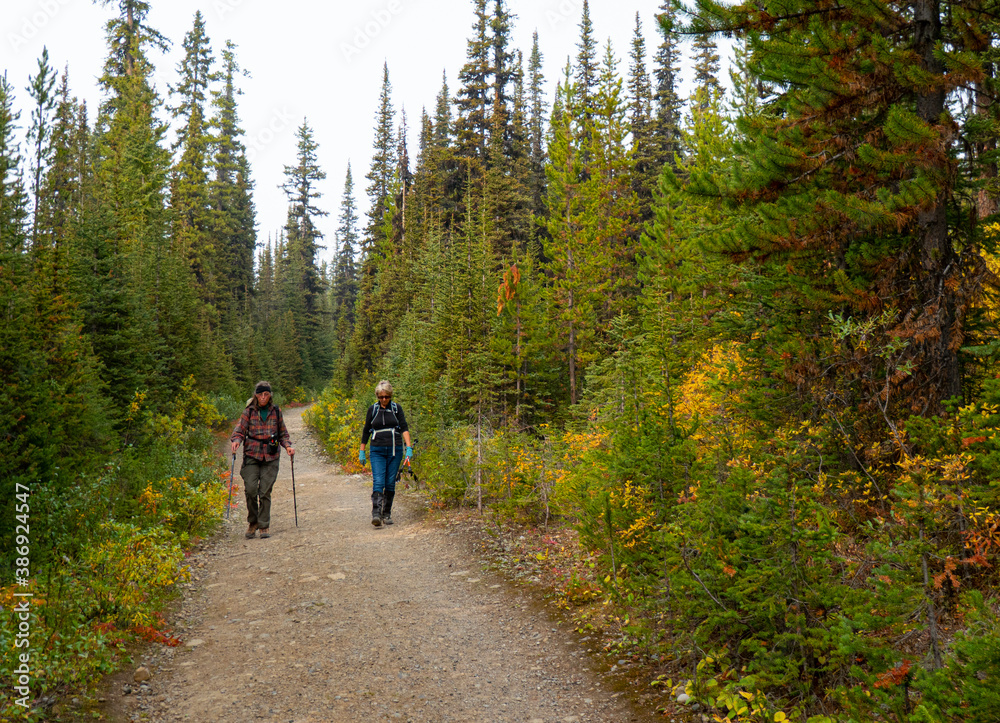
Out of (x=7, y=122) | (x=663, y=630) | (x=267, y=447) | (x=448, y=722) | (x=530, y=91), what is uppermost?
(x=530, y=91)

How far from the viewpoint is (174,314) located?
21594mm

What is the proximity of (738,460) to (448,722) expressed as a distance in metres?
3.06

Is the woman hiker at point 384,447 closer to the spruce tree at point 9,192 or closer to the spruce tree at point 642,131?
the spruce tree at point 9,192

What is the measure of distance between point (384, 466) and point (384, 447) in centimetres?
35

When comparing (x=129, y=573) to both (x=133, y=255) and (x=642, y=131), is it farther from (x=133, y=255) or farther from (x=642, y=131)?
(x=642, y=131)

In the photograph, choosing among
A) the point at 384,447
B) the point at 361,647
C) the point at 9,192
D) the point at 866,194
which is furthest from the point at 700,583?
the point at 9,192

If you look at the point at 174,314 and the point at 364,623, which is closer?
the point at 364,623

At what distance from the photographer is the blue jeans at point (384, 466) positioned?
400 inches

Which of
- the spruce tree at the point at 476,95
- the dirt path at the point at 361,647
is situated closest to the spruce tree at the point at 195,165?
the spruce tree at the point at 476,95

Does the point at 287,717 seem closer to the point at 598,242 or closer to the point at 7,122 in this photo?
the point at 7,122

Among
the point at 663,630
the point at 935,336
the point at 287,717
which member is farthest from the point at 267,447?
the point at 935,336
